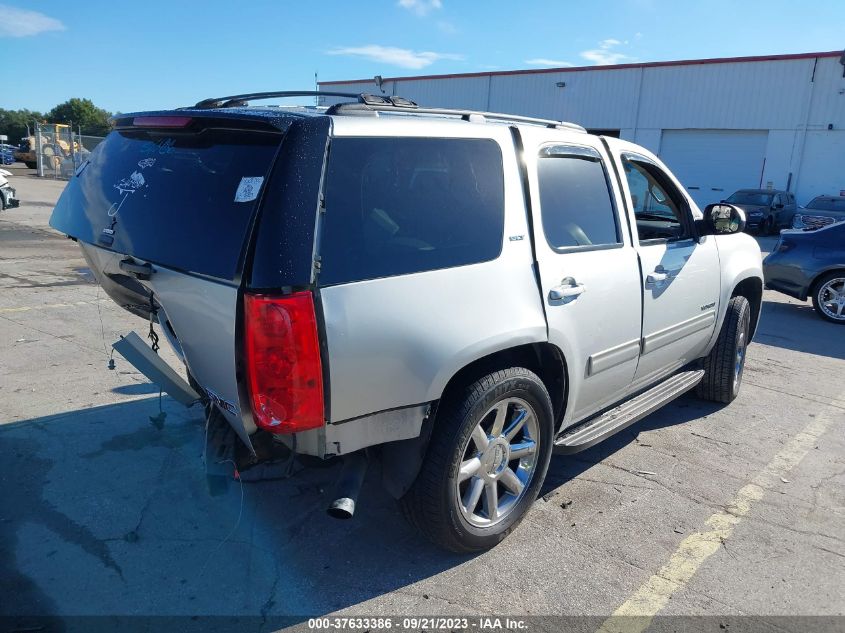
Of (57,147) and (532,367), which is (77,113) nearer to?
(57,147)

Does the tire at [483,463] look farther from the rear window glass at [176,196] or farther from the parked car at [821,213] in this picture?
the parked car at [821,213]

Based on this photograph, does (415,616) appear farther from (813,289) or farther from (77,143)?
(77,143)

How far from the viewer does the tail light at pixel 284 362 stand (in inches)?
93.4

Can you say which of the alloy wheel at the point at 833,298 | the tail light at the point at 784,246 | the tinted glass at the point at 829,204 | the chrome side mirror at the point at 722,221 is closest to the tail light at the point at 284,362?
the chrome side mirror at the point at 722,221

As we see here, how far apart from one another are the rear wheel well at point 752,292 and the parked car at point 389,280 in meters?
2.00

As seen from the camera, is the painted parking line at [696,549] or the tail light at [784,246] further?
the tail light at [784,246]

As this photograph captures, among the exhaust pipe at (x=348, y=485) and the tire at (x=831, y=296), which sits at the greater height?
the exhaust pipe at (x=348, y=485)

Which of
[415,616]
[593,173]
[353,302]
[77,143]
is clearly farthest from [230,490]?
[77,143]

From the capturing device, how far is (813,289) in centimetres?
948

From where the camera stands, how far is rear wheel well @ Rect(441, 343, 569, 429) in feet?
9.84

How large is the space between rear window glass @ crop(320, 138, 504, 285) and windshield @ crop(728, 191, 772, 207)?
22.9 metres

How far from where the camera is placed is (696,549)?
338 centimetres

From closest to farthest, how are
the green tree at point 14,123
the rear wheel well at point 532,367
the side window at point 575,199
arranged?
the rear wheel well at point 532,367 < the side window at point 575,199 < the green tree at point 14,123

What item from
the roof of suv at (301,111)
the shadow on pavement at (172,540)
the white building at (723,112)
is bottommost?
the shadow on pavement at (172,540)
